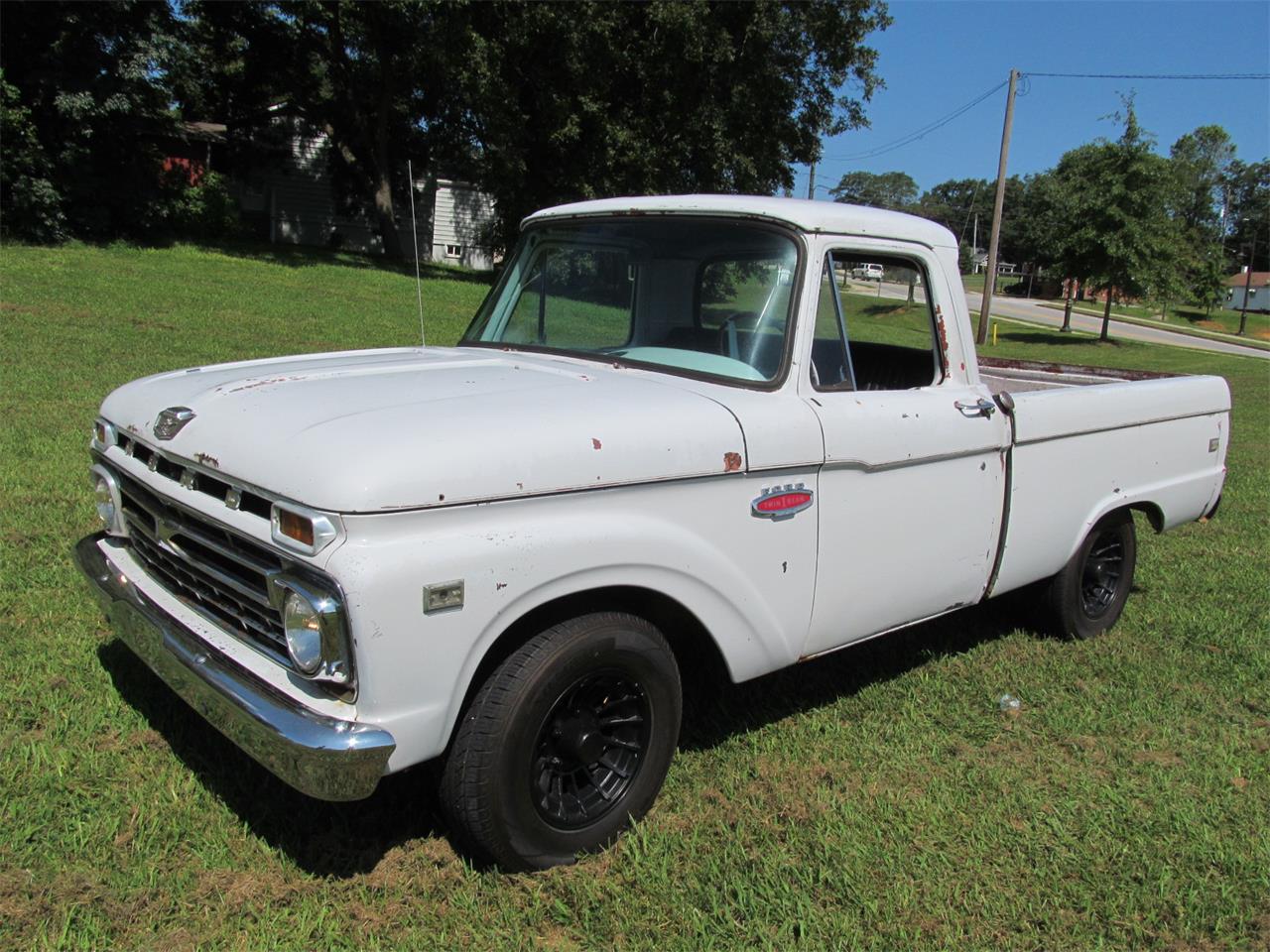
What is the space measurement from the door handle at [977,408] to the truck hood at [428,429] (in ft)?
3.92

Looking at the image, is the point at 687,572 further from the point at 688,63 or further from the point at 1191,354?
the point at 1191,354

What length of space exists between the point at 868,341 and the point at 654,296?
4.92ft

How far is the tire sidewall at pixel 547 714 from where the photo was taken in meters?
2.54

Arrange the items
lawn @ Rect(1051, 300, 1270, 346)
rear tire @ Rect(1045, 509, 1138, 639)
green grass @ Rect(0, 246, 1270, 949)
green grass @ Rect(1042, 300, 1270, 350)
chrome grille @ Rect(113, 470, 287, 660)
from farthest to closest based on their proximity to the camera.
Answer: lawn @ Rect(1051, 300, 1270, 346) → green grass @ Rect(1042, 300, 1270, 350) → rear tire @ Rect(1045, 509, 1138, 639) → green grass @ Rect(0, 246, 1270, 949) → chrome grille @ Rect(113, 470, 287, 660)

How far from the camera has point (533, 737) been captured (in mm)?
2592

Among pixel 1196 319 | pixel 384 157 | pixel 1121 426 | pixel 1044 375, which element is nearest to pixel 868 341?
pixel 1121 426

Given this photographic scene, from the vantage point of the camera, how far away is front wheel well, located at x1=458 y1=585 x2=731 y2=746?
265 cm

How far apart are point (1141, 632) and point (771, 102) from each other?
21175mm

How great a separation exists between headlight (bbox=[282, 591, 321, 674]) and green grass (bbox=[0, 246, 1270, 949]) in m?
0.77

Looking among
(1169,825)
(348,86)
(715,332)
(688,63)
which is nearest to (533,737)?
(715,332)

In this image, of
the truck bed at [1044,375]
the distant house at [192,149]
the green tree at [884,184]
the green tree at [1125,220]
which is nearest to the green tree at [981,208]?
the green tree at [884,184]

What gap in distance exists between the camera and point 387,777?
10.7ft

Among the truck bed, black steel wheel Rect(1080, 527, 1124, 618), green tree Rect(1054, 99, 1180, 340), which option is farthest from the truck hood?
green tree Rect(1054, 99, 1180, 340)

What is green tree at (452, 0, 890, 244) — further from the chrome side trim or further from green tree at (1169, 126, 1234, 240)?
green tree at (1169, 126, 1234, 240)
